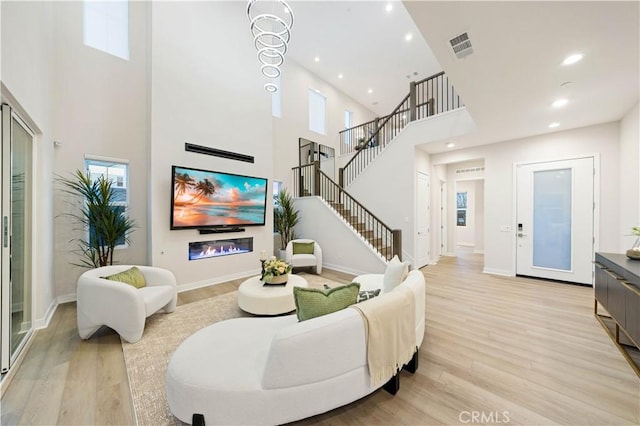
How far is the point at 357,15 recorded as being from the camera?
546 centimetres

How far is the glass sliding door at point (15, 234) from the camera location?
2150 mm

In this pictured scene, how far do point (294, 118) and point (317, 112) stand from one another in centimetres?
136

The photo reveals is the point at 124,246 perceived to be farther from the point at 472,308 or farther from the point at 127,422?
the point at 472,308

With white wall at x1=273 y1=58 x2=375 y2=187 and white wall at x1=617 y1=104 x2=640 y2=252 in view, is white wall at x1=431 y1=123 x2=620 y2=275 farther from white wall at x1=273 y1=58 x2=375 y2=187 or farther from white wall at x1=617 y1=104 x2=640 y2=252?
white wall at x1=273 y1=58 x2=375 y2=187

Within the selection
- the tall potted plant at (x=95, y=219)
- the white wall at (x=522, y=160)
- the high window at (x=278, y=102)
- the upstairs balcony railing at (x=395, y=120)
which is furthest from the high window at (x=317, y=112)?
the tall potted plant at (x=95, y=219)

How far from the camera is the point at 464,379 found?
79.6 inches

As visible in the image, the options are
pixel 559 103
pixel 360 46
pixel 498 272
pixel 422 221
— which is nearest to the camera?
pixel 559 103

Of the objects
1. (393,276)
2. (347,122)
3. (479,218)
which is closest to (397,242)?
(393,276)

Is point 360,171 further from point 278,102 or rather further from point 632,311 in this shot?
point 632,311

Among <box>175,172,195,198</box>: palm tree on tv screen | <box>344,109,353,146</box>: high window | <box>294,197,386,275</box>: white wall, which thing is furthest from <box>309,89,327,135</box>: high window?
<box>175,172,195,198</box>: palm tree on tv screen

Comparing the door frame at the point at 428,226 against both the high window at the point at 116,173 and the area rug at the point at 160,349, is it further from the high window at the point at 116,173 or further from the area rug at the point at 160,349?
the high window at the point at 116,173

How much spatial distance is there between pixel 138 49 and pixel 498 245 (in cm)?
861

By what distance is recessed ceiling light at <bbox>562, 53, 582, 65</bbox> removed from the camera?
2.39 meters

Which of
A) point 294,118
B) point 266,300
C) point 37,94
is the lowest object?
point 266,300
